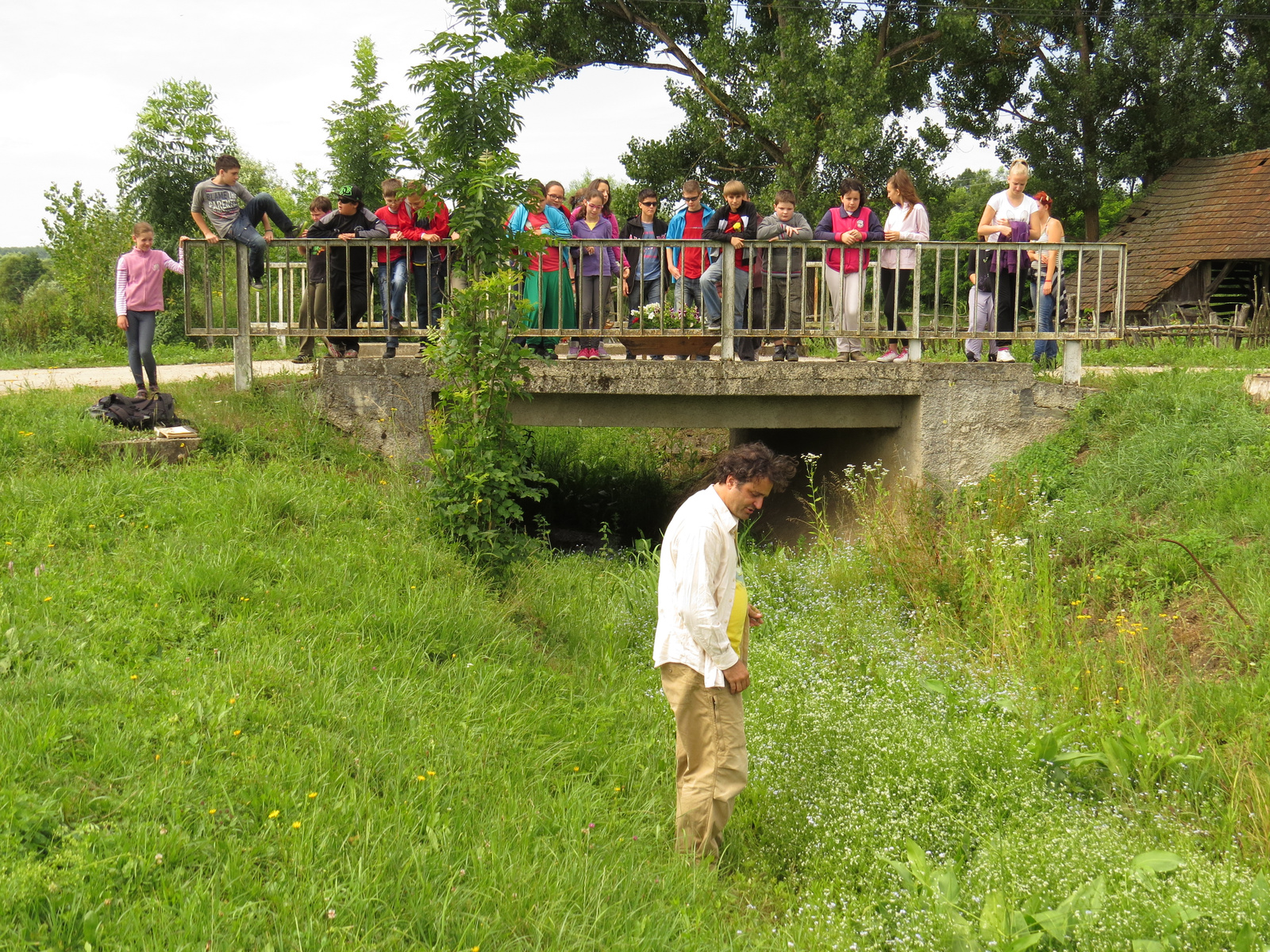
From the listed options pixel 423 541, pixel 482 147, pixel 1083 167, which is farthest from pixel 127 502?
pixel 1083 167

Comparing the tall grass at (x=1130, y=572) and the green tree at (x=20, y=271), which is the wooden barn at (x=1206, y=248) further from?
the green tree at (x=20, y=271)

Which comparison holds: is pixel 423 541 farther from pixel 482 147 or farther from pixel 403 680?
pixel 482 147

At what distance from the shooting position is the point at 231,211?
953cm

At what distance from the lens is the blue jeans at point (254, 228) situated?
31.1 ft

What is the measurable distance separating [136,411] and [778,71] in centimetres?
1641

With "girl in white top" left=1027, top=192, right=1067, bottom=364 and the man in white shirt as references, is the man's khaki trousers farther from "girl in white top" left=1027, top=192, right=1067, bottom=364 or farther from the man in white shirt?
"girl in white top" left=1027, top=192, right=1067, bottom=364

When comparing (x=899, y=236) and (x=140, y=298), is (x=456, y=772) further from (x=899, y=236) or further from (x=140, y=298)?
(x=899, y=236)

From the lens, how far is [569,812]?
489 centimetres

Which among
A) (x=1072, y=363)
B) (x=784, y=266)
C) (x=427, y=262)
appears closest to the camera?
(x=427, y=262)

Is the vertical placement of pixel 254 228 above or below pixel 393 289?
above

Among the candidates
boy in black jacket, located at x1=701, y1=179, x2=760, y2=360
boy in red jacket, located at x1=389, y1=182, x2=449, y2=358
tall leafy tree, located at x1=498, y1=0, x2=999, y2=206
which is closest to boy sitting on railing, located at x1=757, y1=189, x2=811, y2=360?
boy in black jacket, located at x1=701, y1=179, x2=760, y2=360

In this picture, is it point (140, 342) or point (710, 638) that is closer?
point (710, 638)

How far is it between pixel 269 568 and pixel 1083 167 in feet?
76.1

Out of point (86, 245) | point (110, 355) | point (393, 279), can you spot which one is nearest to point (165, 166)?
point (86, 245)
